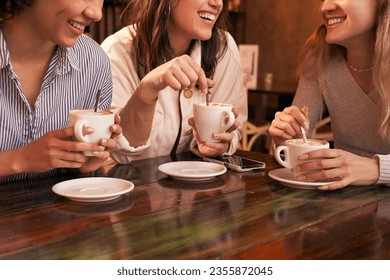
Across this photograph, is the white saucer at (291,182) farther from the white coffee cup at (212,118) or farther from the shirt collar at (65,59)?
the shirt collar at (65,59)

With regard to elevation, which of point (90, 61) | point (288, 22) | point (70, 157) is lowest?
point (70, 157)

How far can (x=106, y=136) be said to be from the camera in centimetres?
116

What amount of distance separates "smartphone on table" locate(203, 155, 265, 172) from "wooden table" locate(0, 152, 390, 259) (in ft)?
0.31

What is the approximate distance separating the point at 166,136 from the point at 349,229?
1.00 metres

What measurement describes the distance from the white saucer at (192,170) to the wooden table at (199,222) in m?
0.02

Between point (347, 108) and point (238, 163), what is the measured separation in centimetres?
71

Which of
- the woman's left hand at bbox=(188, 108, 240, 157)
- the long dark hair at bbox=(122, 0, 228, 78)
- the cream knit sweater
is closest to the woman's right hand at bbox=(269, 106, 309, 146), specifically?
the woman's left hand at bbox=(188, 108, 240, 157)

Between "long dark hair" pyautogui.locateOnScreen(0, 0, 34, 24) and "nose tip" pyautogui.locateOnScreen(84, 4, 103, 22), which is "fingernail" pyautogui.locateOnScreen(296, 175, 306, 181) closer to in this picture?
"nose tip" pyautogui.locateOnScreen(84, 4, 103, 22)

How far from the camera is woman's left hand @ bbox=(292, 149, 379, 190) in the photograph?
1228 mm

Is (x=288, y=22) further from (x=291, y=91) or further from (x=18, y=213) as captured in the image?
(x=18, y=213)

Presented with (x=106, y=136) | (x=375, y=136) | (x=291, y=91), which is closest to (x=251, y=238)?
(x=106, y=136)

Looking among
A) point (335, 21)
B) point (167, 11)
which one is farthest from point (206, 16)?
A: point (335, 21)

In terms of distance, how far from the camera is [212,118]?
1.36 m

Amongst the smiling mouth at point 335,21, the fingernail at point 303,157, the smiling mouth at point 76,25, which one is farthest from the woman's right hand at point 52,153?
the smiling mouth at point 335,21
